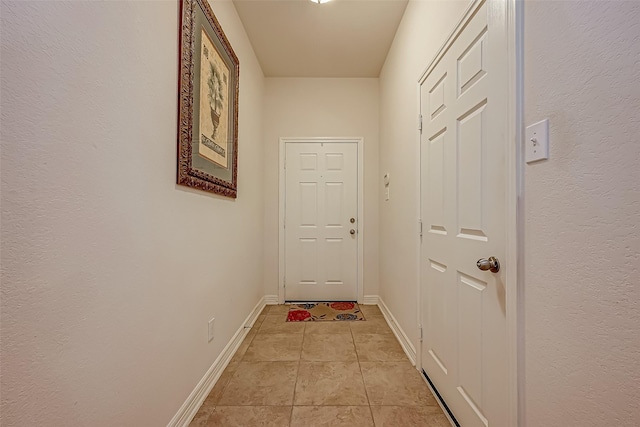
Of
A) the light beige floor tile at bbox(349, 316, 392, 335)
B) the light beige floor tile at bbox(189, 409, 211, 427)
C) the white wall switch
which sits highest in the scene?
the white wall switch

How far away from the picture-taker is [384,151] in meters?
2.95

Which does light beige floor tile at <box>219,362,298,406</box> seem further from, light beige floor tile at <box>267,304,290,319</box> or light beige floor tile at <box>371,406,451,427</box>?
light beige floor tile at <box>267,304,290,319</box>

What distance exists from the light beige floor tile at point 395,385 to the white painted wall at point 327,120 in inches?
55.4

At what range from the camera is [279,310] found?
3.01 m

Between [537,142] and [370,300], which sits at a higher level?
[537,142]

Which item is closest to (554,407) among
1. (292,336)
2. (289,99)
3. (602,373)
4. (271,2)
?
(602,373)

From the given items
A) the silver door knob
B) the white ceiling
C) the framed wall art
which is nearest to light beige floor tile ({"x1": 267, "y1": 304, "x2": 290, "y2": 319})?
the framed wall art

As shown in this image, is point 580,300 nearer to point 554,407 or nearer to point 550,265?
point 550,265

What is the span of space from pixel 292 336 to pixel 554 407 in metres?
1.87

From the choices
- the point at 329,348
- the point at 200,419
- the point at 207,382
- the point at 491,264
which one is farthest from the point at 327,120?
the point at 200,419

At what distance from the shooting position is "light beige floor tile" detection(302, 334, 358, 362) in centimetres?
198

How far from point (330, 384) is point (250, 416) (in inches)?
19.5

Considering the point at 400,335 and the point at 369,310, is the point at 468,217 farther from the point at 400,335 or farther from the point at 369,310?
the point at 369,310

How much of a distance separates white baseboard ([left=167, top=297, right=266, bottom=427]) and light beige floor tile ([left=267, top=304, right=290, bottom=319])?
0.49m
